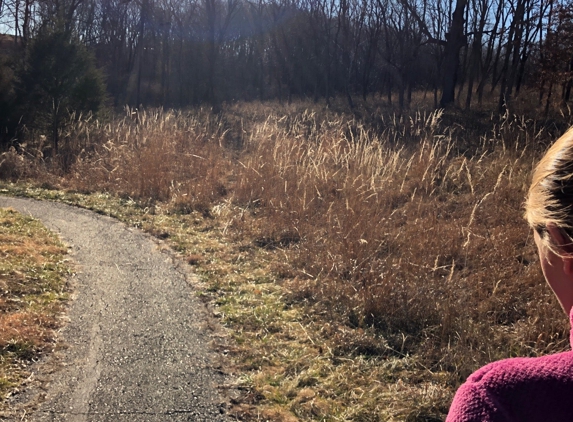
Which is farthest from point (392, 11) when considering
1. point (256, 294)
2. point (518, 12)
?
point (256, 294)

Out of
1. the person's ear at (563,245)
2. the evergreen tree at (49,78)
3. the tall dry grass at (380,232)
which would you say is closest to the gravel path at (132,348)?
the tall dry grass at (380,232)

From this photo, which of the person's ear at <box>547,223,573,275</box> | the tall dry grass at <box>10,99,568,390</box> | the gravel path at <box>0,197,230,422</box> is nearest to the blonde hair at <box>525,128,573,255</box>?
the person's ear at <box>547,223,573,275</box>

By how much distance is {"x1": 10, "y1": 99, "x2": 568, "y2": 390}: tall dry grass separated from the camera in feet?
13.5

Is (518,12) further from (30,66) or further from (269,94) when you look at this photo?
(269,94)

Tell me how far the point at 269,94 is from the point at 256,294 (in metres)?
38.0

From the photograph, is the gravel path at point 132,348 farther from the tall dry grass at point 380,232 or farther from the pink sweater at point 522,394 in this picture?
the pink sweater at point 522,394

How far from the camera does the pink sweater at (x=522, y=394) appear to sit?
0.87 m

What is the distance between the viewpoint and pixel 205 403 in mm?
3277

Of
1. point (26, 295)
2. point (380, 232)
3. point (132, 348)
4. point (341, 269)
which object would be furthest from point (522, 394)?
point (380, 232)

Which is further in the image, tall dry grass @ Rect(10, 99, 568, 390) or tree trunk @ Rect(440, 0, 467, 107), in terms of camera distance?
tree trunk @ Rect(440, 0, 467, 107)

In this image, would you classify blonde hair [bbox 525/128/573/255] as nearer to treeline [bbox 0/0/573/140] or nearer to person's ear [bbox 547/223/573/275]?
person's ear [bbox 547/223/573/275]

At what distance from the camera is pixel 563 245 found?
0.90 metres

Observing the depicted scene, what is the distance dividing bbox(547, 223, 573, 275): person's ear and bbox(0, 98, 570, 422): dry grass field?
251 centimetres

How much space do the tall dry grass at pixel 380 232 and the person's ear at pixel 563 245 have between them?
2817 mm
